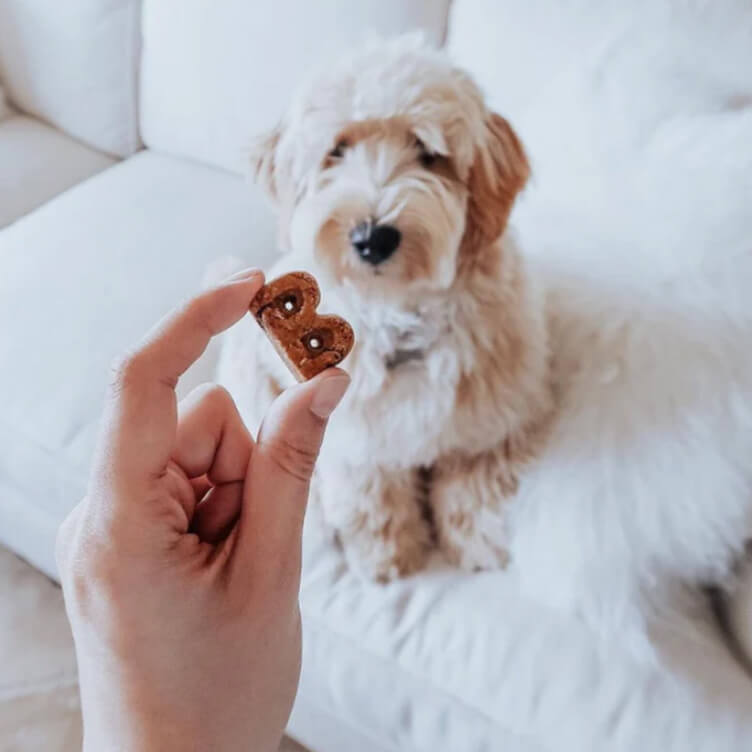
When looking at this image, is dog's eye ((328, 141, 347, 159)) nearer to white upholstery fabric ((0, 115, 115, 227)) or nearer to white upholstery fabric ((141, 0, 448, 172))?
white upholstery fabric ((141, 0, 448, 172))

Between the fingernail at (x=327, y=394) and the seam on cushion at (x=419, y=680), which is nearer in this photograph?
the fingernail at (x=327, y=394)

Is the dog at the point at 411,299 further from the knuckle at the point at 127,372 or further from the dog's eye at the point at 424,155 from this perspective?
the knuckle at the point at 127,372

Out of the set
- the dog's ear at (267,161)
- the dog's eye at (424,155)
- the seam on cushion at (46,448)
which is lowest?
the seam on cushion at (46,448)

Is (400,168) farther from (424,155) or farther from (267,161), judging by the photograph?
(267,161)

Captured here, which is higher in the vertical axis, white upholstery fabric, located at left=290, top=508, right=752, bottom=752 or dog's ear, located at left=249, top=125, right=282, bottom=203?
dog's ear, located at left=249, top=125, right=282, bottom=203

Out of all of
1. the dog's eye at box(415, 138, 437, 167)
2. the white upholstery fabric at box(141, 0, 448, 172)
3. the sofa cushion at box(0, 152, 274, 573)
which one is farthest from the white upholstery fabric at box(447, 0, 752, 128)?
the sofa cushion at box(0, 152, 274, 573)

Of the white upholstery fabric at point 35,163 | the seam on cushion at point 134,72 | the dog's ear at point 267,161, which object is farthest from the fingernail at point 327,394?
the seam on cushion at point 134,72

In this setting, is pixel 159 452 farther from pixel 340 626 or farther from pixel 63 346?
pixel 63 346
